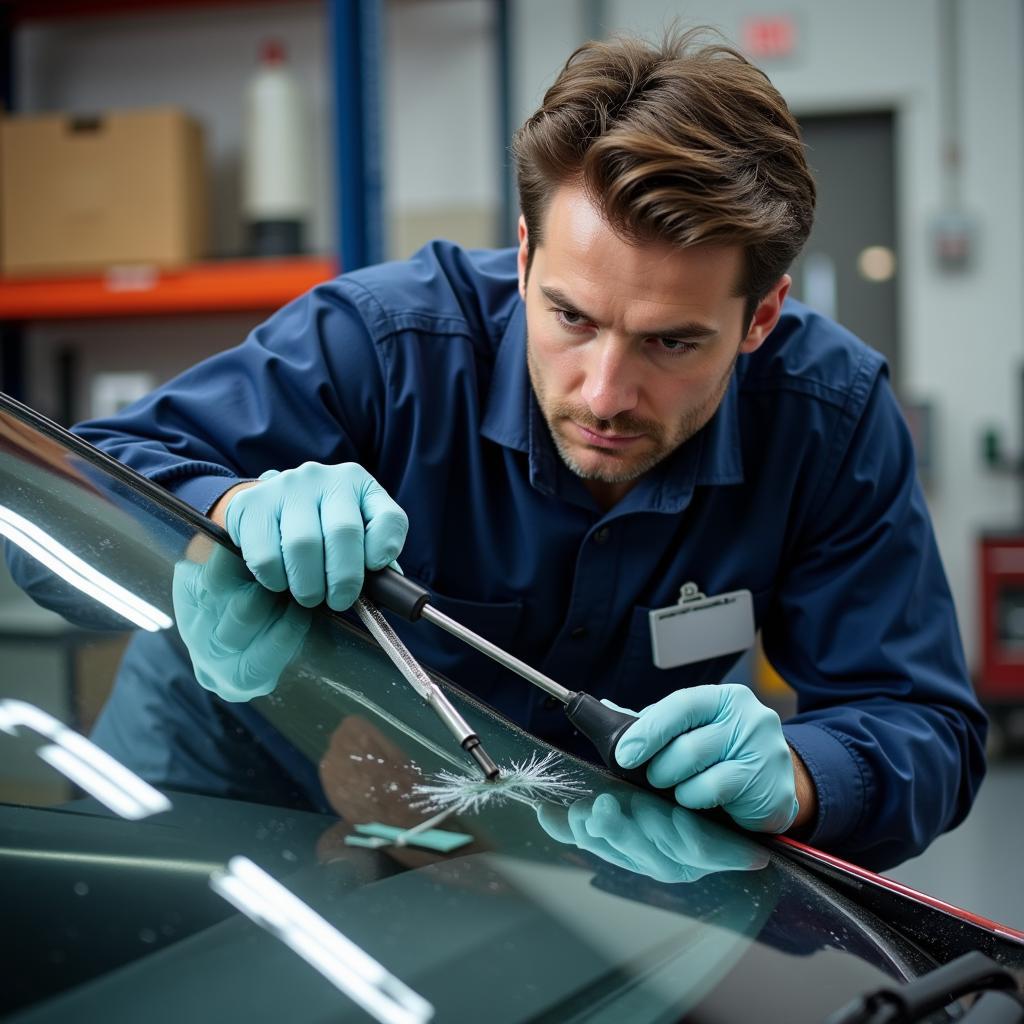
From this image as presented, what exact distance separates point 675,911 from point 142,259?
338 cm

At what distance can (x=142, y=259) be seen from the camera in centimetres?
360

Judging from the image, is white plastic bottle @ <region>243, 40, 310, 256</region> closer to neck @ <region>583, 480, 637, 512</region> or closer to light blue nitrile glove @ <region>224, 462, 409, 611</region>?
neck @ <region>583, 480, 637, 512</region>

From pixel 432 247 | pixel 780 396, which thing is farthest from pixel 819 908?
pixel 432 247

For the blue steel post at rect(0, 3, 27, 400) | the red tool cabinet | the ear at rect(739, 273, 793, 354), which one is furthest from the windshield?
the blue steel post at rect(0, 3, 27, 400)

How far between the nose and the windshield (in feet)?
1.29

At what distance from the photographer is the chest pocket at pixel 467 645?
1198 millimetres

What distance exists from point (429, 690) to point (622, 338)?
1.51 feet

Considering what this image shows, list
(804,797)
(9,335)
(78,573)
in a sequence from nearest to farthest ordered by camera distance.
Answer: (78,573) → (804,797) → (9,335)

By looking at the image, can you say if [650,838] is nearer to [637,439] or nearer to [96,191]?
[637,439]

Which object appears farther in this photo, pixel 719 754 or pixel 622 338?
pixel 622 338

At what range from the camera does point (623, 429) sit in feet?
3.83

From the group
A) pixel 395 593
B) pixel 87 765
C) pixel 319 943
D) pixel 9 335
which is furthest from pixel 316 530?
pixel 9 335

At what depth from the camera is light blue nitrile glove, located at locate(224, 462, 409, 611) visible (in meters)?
0.86

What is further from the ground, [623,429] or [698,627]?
[623,429]
